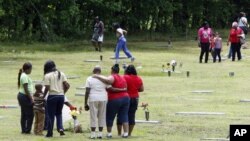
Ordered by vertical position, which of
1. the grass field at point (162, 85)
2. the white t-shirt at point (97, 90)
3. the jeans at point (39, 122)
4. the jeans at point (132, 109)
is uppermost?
the white t-shirt at point (97, 90)

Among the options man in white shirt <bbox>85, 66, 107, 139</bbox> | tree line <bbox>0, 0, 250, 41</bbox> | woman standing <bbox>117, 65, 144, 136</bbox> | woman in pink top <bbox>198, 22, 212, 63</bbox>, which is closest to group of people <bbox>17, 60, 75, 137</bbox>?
man in white shirt <bbox>85, 66, 107, 139</bbox>

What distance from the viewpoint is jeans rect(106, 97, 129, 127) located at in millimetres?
18484

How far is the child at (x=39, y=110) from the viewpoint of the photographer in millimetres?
19375

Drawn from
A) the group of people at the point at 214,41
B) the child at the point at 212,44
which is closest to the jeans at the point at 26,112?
the group of people at the point at 214,41

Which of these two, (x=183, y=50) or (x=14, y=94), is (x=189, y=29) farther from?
(x=14, y=94)

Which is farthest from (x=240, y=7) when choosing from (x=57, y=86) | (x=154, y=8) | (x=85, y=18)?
(x=57, y=86)

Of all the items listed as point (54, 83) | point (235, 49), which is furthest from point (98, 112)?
point (235, 49)

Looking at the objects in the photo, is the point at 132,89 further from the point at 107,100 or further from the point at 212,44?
the point at 212,44

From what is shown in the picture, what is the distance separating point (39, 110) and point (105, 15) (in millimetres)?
36090

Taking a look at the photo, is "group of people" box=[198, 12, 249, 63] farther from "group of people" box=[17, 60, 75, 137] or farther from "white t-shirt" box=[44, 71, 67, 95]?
"white t-shirt" box=[44, 71, 67, 95]

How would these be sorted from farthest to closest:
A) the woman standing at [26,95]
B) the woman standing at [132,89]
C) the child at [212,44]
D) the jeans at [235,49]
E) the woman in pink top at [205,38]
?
1. the jeans at [235,49]
2. the child at [212,44]
3. the woman in pink top at [205,38]
4. the woman standing at [26,95]
5. the woman standing at [132,89]

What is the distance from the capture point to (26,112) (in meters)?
19.3

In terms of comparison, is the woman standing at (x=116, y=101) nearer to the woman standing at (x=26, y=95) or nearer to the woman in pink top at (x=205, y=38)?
the woman standing at (x=26, y=95)

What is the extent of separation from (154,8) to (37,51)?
609 inches
